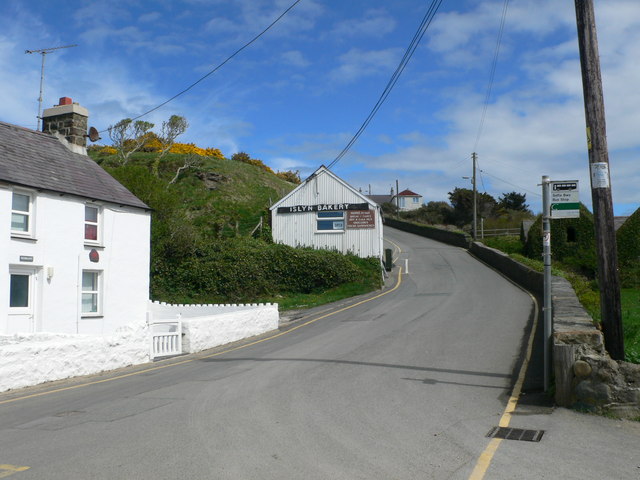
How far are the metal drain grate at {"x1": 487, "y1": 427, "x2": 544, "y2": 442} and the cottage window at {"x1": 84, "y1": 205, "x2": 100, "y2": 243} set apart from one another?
54.9 feet

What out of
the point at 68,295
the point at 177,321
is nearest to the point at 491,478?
the point at 177,321

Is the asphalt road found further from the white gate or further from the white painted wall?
the white painted wall

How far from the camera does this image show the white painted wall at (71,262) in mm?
17375

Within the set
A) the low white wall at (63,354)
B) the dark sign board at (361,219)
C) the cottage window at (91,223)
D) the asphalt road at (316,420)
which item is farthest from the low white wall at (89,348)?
the dark sign board at (361,219)

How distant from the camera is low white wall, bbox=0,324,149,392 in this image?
1142cm

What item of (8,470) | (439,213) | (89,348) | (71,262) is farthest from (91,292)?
(439,213)

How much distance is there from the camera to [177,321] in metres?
16.4

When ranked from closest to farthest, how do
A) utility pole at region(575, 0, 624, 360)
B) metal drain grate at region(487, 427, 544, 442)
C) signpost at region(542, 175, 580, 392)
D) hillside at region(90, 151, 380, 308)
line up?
metal drain grate at region(487, 427, 544, 442) < utility pole at region(575, 0, 624, 360) < signpost at region(542, 175, 580, 392) < hillside at region(90, 151, 380, 308)

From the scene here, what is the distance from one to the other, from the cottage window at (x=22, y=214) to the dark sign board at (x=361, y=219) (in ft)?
75.1

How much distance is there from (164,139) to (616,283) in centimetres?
5231

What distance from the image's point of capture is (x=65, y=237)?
63.1 feet

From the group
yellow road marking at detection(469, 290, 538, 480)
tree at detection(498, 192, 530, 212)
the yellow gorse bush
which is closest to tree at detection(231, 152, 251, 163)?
the yellow gorse bush

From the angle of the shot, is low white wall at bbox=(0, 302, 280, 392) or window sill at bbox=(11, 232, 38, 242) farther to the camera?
window sill at bbox=(11, 232, 38, 242)

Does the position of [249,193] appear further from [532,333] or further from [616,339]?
[616,339]
